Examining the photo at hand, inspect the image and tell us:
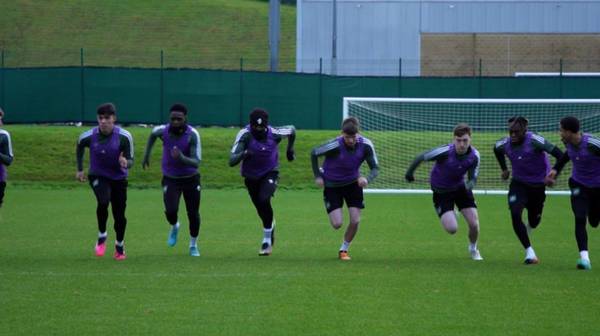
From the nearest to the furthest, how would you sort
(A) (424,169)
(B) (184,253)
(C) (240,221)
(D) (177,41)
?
(B) (184,253), (C) (240,221), (A) (424,169), (D) (177,41)

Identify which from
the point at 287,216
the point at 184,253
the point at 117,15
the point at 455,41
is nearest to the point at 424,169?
the point at 287,216

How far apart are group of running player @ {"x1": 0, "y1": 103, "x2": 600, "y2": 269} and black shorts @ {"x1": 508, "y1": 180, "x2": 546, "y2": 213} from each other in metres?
0.01

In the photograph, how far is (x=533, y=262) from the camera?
1422 centimetres

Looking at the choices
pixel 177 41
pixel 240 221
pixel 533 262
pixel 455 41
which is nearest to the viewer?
pixel 533 262

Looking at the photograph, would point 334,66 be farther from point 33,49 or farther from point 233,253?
point 33,49

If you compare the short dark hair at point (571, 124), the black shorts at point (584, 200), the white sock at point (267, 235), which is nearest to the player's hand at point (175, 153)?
the white sock at point (267, 235)

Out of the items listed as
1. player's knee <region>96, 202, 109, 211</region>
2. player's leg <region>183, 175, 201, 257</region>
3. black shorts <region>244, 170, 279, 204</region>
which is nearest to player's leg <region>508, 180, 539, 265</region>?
black shorts <region>244, 170, 279, 204</region>

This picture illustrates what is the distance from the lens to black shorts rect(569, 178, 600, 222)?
13930 millimetres

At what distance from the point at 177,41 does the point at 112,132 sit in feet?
187

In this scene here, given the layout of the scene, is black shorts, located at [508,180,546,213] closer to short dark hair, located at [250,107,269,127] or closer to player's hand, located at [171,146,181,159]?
short dark hair, located at [250,107,269,127]

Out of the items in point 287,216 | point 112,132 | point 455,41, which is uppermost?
point 455,41

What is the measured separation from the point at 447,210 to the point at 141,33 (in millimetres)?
59669

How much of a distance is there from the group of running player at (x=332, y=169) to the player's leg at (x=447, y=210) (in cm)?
1

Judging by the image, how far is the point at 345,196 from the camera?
1495cm
